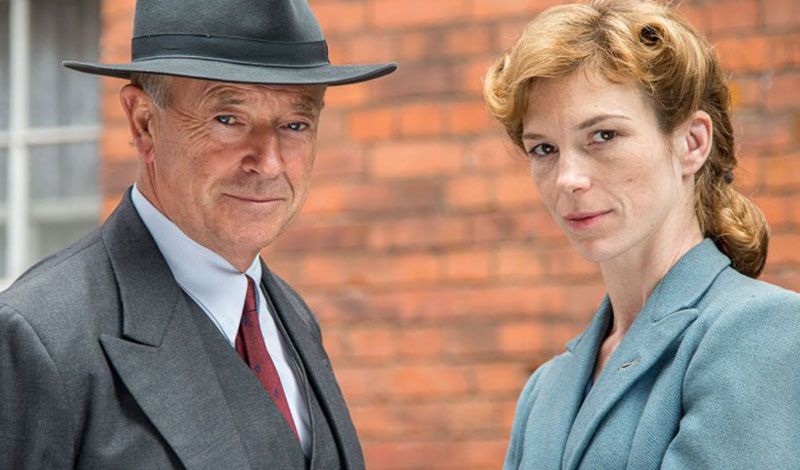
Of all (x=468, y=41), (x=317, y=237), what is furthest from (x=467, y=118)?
(x=317, y=237)

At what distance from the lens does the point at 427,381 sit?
4.55m

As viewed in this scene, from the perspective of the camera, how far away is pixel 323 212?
4.66m

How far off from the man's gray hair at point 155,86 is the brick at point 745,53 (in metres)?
2.11

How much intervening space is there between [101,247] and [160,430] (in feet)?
1.25

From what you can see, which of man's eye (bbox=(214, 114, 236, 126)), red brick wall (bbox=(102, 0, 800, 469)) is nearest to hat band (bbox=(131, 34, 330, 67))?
man's eye (bbox=(214, 114, 236, 126))

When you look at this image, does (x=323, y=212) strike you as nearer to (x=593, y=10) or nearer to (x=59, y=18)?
(x=59, y=18)

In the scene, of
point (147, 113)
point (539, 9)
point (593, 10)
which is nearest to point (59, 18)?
point (539, 9)

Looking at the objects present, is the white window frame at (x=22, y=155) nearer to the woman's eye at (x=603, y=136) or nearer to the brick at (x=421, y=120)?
the brick at (x=421, y=120)

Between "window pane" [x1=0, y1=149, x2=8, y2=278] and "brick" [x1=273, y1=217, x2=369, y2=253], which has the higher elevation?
"brick" [x1=273, y1=217, x2=369, y2=253]

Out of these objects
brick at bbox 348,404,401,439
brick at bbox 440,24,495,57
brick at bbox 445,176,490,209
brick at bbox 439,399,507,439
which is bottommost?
brick at bbox 348,404,401,439

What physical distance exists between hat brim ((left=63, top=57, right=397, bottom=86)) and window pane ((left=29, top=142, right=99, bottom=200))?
270cm

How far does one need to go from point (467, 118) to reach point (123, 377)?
2.27m

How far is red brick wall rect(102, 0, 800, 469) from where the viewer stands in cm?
447

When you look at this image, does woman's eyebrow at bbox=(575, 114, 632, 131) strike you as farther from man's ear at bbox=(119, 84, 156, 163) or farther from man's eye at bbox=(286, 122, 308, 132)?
man's ear at bbox=(119, 84, 156, 163)
